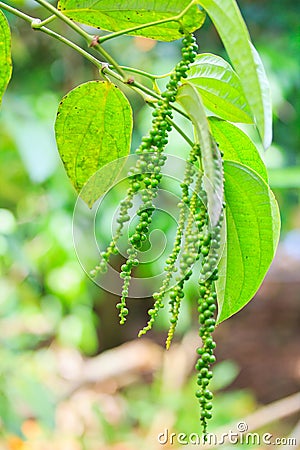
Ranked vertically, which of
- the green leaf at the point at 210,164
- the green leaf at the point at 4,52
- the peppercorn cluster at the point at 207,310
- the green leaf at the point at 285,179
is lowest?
the peppercorn cluster at the point at 207,310

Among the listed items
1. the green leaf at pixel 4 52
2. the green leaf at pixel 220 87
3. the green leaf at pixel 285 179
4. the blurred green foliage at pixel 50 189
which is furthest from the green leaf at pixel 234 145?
the green leaf at pixel 285 179

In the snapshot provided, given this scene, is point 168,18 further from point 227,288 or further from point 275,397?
point 275,397

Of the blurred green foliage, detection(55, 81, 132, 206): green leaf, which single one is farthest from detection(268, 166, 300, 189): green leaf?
detection(55, 81, 132, 206): green leaf

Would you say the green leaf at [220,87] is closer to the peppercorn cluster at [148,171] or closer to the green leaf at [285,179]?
the peppercorn cluster at [148,171]

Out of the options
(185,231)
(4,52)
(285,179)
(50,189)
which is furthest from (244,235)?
(50,189)

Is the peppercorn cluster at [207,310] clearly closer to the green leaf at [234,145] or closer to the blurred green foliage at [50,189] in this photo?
the green leaf at [234,145]

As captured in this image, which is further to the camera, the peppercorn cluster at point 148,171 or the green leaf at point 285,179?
the green leaf at point 285,179

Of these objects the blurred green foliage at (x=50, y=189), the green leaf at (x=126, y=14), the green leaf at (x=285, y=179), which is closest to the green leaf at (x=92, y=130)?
the green leaf at (x=126, y=14)

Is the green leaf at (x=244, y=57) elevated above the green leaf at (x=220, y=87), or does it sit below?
below
